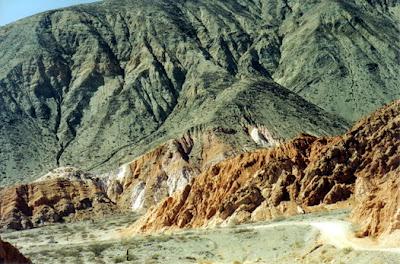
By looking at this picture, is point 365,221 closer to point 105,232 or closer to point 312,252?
point 312,252

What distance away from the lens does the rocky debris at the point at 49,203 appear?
113500 mm

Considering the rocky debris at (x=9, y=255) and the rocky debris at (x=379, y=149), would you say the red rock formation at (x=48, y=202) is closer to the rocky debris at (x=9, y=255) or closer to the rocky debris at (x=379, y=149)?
the rocky debris at (x=379, y=149)

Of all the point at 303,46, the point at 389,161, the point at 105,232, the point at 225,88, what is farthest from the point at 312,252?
the point at 303,46

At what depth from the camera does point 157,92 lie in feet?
596

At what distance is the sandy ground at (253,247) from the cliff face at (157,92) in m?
70.1

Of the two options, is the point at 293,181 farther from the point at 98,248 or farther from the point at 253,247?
the point at 98,248

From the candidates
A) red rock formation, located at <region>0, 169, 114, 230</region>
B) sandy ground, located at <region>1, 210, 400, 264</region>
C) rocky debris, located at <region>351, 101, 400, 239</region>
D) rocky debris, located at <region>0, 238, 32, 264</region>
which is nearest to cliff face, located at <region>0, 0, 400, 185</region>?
red rock formation, located at <region>0, 169, 114, 230</region>

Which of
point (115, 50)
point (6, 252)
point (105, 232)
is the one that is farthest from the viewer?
point (115, 50)

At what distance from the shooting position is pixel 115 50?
19775 centimetres

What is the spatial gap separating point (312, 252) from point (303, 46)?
152 m

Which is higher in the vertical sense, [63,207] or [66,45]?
[66,45]

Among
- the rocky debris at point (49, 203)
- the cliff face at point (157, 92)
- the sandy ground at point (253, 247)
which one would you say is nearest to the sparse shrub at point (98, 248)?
the sandy ground at point (253, 247)

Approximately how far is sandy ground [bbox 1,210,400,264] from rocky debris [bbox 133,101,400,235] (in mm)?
5281

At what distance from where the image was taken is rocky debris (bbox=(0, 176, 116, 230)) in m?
114
